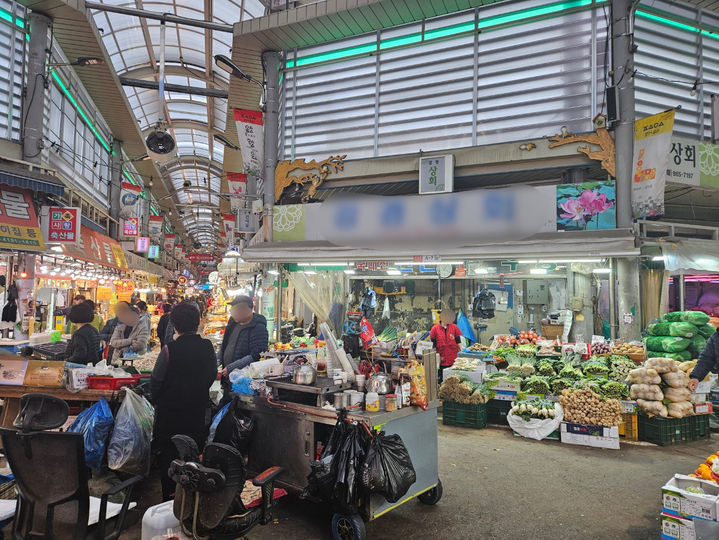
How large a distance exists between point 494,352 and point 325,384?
6197mm

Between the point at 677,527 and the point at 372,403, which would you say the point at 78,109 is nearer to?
the point at 372,403

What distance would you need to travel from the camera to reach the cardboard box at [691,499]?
3340 millimetres

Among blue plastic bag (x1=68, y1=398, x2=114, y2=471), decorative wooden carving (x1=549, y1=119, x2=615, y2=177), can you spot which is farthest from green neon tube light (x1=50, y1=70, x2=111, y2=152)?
decorative wooden carving (x1=549, y1=119, x2=615, y2=177)

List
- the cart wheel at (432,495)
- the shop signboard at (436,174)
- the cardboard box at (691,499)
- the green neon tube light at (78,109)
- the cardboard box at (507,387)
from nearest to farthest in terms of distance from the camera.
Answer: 1. the cardboard box at (691,499)
2. the cart wheel at (432,495)
3. the cardboard box at (507,387)
4. the shop signboard at (436,174)
5. the green neon tube light at (78,109)

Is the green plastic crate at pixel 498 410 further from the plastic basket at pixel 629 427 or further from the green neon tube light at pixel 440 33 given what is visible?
the green neon tube light at pixel 440 33

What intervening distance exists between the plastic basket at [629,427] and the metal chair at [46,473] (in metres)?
7.42

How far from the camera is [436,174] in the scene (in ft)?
29.3

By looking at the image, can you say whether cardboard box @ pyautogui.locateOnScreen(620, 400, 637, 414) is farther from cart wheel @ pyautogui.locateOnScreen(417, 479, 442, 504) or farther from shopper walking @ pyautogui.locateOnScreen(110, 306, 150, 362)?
shopper walking @ pyautogui.locateOnScreen(110, 306, 150, 362)

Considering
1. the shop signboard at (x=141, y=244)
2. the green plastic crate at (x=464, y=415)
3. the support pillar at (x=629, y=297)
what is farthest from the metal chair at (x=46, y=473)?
the shop signboard at (x=141, y=244)

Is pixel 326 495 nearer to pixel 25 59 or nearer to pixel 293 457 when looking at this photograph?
pixel 293 457

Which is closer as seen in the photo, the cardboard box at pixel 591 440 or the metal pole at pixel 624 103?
the cardboard box at pixel 591 440

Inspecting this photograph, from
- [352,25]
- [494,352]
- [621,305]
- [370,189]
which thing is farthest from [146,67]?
[621,305]

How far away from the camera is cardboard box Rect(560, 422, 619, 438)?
684 centimetres

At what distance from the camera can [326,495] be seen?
3.85 meters
